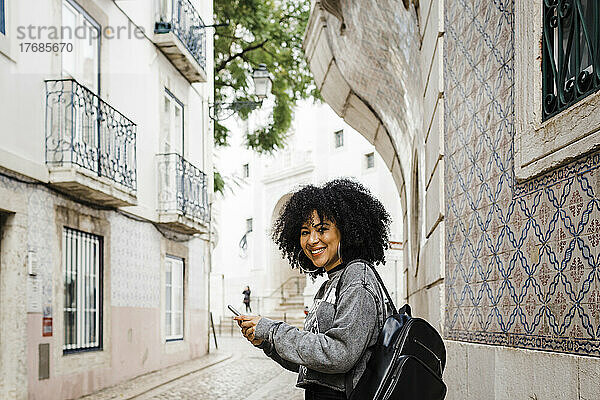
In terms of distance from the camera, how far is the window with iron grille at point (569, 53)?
2893mm

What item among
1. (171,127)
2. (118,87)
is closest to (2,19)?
(118,87)

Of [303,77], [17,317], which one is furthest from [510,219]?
[303,77]

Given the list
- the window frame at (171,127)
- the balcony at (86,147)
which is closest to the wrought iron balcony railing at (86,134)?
the balcony at (86,147)

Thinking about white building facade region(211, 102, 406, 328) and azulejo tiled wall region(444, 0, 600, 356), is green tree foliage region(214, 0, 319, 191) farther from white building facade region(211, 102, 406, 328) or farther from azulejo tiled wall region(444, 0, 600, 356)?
azulejo tiled wall region(444, 0, 600, 356)

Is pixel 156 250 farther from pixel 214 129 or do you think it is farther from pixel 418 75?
pixel 418 75

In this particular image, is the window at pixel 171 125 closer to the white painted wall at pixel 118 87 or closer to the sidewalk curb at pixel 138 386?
the white painted wall at pixel 118 87

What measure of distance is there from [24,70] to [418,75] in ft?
19.0

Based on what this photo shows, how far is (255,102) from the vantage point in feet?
61.3

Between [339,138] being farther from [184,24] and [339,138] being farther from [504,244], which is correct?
[504,244]

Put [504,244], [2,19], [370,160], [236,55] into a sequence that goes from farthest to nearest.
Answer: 1. [370,160]
2. [236,55]
3. [2,19]
4. [504,244]

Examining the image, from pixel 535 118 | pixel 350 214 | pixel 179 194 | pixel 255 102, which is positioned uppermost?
pixel 255 102

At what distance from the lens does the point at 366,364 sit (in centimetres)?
268

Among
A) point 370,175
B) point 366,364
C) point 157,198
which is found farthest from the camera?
point 370,175

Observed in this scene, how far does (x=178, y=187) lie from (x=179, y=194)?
15 cm
